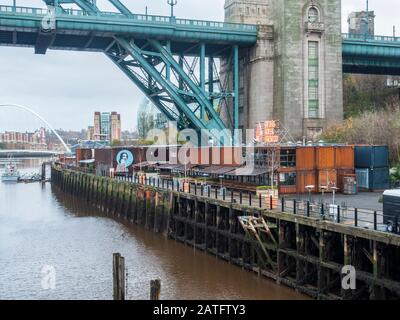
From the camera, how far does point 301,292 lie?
2898cm

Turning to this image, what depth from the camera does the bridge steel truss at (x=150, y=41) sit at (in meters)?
68.1

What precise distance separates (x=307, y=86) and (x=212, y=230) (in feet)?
131

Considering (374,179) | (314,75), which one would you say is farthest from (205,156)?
(314,75)

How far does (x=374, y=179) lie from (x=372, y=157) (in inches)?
70.7

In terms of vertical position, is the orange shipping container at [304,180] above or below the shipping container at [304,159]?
below

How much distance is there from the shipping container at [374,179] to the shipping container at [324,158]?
3.47 m

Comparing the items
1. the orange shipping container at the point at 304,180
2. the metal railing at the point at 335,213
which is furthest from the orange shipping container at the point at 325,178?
the metal railing at the point at 335,213

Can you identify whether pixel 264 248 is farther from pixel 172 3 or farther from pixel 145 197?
pixel 172 3

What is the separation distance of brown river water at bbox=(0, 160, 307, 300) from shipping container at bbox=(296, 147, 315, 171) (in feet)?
34.0

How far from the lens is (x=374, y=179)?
150 ft

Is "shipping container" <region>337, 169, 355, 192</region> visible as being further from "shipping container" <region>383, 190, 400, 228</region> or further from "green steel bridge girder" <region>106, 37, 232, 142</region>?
"green steel bridge girder" <region>106, 37, 232, 142</region>

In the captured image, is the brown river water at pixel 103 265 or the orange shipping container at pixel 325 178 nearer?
the brown river water at pixel 103 265

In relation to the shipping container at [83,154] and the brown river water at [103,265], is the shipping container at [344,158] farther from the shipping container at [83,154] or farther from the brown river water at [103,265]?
the shipping container at [83,154]

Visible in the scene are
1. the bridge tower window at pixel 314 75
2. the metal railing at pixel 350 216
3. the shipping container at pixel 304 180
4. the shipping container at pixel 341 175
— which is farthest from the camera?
the bridge tower window at pixel 314 75
